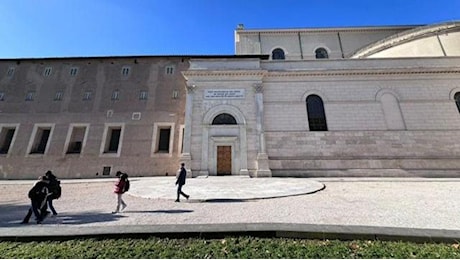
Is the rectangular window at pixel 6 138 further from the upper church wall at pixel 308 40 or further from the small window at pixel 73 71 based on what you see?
the upper church wall at pixel 308 40

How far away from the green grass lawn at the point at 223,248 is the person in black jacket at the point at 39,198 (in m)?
2.03

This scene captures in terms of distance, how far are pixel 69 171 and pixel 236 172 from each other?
15.9 m

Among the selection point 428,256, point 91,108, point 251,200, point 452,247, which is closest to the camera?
point 428,256

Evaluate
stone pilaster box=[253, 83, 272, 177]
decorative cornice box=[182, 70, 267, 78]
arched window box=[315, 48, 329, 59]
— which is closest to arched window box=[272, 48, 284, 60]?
arched window box=[315, 48, 329, 59]

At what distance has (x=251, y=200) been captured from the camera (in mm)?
7637

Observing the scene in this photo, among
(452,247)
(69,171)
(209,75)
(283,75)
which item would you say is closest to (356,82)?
(283,75)

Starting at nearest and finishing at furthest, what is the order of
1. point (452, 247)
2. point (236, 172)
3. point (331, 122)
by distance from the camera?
point (452, 247), point (236, 172), point (331, 122)

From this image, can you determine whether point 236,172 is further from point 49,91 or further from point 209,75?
point 49,91

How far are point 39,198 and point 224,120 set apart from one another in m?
13.2

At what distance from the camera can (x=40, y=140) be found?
792 inches

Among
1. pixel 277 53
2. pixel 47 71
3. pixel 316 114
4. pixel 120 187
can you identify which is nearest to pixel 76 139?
pixel 47 71

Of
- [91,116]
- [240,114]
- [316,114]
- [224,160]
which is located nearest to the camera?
[224,160]

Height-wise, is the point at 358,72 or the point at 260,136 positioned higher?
the point at 358,72

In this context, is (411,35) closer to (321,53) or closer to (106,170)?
(321,53)
